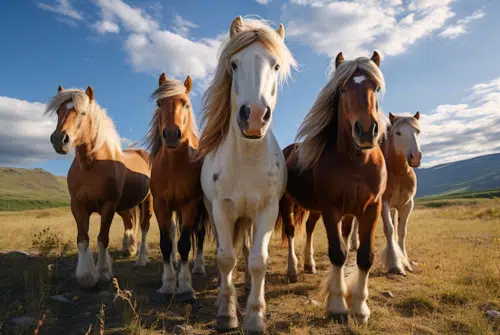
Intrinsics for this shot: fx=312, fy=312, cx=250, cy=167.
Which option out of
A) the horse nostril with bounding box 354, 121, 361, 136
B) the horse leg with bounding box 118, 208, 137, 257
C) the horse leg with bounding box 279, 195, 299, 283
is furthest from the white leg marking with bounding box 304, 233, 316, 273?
the horse leg with bounding box 118, 208, 137, 257

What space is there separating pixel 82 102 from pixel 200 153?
2.20 m

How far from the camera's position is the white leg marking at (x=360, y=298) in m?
3.46

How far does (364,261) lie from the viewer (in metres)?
3.55

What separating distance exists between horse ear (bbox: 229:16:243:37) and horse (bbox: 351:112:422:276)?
152 inches

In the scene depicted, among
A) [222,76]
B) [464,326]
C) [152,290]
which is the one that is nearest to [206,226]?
[152,290]

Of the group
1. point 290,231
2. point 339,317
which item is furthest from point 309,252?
point 339,317

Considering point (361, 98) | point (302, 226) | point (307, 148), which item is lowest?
point (302, 226)

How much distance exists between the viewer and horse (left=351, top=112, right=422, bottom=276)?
5.63 meters

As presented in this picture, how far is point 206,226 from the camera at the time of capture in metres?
5.73

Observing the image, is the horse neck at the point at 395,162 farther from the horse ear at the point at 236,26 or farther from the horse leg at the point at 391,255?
the horse ear at the point at 236,26

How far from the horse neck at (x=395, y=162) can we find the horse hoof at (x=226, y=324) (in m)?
4.43

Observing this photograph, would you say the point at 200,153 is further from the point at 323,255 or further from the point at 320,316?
the point at 323,255

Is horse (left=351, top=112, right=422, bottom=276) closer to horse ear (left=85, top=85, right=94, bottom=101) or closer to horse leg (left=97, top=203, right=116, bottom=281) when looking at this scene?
horse leg (left=97, top=203, right=116, bottom=281)

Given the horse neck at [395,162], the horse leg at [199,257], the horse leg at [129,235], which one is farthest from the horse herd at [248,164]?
the horse leg at [129,235]
